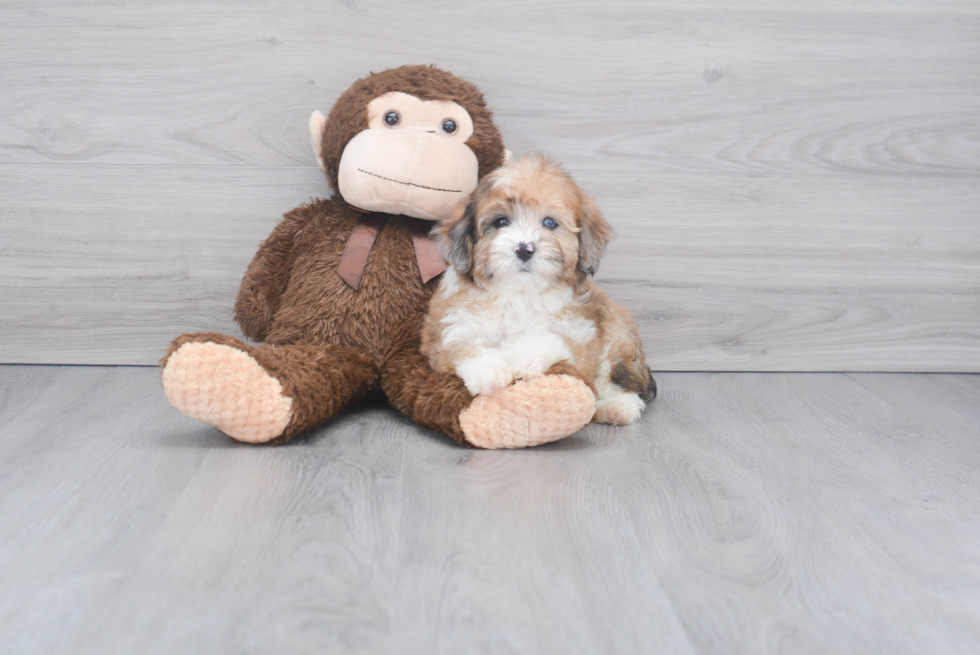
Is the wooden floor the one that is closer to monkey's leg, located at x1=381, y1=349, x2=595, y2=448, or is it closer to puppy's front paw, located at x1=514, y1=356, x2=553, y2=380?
monkey's leg, located at x1=381, y1=349, x2=595, y2=448

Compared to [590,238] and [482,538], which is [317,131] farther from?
[482,538]

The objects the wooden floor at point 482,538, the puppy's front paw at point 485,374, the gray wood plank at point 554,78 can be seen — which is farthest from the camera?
the gray wood plank at point 554,78

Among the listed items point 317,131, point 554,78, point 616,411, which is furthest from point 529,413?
point 554,78

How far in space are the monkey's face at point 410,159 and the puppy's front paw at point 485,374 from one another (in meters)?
0.38

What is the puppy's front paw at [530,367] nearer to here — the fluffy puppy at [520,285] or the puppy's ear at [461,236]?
the fluffy puppy at [520,285]

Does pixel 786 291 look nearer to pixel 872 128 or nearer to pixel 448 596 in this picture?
pixel 872 128

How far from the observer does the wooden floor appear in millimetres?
917

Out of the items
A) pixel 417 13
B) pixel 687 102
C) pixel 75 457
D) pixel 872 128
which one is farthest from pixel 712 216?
pixel 75 457

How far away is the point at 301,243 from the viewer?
1.80m

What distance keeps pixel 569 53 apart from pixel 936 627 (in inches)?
60.4

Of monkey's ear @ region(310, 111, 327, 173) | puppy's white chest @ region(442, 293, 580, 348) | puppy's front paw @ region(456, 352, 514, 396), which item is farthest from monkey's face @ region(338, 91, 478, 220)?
puppy's front paw @ region(456, 352, 514, 396)

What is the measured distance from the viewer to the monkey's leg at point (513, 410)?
1440 millimetres

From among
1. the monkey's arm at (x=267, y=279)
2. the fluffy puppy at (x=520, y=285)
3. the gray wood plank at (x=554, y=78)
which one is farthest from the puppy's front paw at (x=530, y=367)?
the gray wood plank at (x=554, y=78)

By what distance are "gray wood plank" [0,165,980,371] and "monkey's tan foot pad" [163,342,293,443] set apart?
722mm
